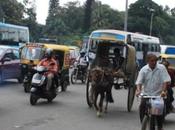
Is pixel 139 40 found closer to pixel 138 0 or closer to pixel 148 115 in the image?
pixel 148 115

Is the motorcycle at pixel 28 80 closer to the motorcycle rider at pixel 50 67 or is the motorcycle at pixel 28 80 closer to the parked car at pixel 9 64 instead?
the parked car at pixel 9 64

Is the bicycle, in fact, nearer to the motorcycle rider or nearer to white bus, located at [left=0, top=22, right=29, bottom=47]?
the motorcycle rider

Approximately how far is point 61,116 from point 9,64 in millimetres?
8788

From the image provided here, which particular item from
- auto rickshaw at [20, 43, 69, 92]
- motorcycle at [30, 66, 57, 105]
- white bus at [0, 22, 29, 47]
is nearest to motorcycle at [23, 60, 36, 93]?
auto rickshaw at [20, 43, 69, 92]

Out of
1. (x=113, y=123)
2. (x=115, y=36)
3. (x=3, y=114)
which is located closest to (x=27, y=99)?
(x=3, y=114)

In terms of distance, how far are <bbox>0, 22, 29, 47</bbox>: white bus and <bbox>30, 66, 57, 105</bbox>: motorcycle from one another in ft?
67.7

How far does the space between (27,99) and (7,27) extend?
21.5m

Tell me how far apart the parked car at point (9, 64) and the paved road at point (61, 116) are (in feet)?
9.00

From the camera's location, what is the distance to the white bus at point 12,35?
37.1m

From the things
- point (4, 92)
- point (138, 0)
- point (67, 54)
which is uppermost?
point (138, 0)

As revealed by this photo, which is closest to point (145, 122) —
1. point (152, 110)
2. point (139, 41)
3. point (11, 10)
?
point (152, 110)

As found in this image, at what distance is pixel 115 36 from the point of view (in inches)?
1116

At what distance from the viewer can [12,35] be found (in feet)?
126

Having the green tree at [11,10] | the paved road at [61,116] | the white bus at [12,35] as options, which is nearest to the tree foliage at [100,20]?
the green tree at [11,10]
